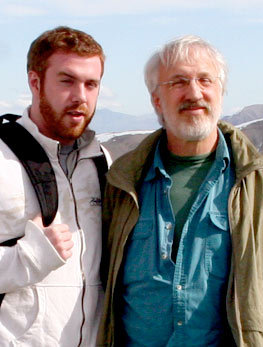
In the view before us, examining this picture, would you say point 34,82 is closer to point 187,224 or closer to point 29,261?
point 29,261

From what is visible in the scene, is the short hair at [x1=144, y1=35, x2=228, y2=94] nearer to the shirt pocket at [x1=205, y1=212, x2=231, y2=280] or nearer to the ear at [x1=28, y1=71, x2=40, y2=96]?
the ear at [x1=28, y1=71, x2=40, y2=96]

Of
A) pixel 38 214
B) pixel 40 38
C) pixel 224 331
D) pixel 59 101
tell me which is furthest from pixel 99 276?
pixel 40 38

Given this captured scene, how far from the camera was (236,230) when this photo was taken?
361 centimetres

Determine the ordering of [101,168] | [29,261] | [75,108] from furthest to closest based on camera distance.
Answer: [101,168]
[75,108]
[29,261]

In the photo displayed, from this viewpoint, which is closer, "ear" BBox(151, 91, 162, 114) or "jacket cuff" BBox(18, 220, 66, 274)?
"jacket cuff" BBox(18, 220, 66, 274)

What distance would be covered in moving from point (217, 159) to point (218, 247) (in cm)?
51

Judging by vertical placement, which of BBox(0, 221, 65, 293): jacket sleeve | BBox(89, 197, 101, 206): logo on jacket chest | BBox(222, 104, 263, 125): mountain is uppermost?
BBox(222, 104, 263, 125): mountain

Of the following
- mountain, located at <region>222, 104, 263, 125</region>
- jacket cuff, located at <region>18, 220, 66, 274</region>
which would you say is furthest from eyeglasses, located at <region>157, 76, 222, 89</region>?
mountain, located at <region>222, 104, 263, 125</region>

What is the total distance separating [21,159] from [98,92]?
67 cm

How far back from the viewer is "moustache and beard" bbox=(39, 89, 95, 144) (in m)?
3.93

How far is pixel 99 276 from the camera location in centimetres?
398

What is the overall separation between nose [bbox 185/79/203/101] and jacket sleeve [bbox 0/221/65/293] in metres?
1.14

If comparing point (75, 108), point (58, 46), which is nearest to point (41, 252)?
point (75, 108)

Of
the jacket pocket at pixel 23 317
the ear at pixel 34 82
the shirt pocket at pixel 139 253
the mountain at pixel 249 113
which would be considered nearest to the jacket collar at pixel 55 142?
the ear at pixel 34 82
